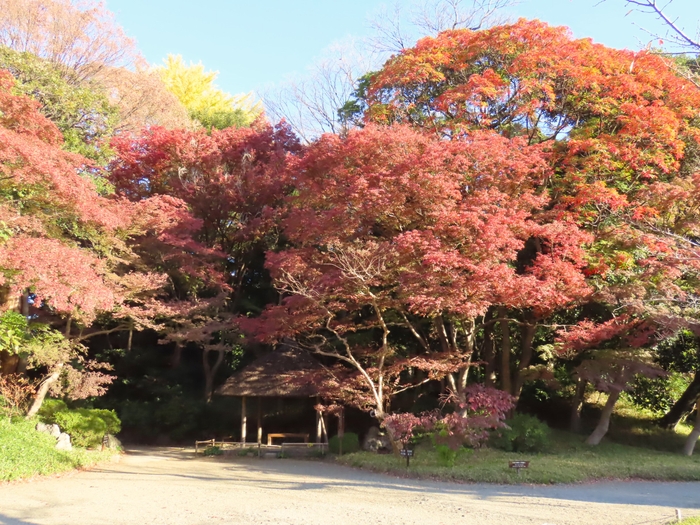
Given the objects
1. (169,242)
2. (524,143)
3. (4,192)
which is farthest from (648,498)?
(4,192)

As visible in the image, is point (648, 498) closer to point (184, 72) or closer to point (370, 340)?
point (370, 340)

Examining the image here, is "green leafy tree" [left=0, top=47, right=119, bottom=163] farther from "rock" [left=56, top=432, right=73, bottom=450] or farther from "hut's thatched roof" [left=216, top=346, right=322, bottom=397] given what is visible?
"hut's thatched roof" [left=216, top=346, right=322, bottom=397]

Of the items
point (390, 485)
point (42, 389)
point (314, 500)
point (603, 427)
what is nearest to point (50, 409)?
point (42, 389)

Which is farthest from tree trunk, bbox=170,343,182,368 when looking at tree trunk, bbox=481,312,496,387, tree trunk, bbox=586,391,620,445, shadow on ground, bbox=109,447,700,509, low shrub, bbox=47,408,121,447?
tree trunk, bbox=586,391,620,445

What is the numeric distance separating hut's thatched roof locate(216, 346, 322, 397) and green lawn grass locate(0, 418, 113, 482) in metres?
3.89

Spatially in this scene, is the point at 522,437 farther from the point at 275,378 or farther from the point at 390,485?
the point at 275,378

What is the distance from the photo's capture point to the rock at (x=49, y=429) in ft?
41.3

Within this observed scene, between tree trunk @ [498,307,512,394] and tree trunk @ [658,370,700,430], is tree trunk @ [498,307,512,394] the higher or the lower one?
the higher one

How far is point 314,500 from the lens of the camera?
319 inches

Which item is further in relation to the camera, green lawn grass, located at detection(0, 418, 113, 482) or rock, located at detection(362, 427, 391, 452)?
rock, located at detection(362, 427, 391, 452)

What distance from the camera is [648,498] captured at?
8516 mm

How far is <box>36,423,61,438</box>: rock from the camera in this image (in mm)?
12591

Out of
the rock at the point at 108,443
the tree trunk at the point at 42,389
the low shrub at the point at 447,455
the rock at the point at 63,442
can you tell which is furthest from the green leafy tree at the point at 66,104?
the low shrub at the point at 447,455

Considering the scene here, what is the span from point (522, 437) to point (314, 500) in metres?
6.75
